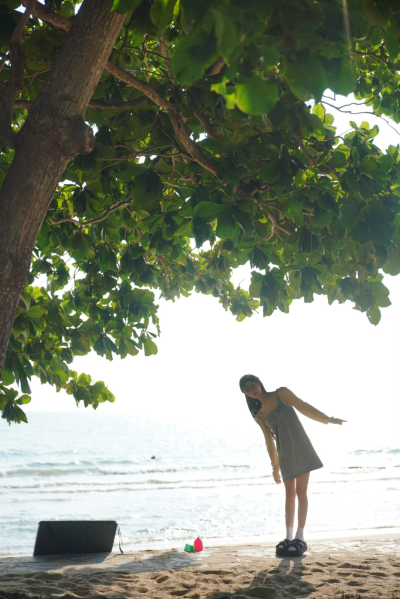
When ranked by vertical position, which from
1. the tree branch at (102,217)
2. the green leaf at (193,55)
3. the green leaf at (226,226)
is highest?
the tree branch at (102,217)

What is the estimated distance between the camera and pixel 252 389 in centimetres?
429

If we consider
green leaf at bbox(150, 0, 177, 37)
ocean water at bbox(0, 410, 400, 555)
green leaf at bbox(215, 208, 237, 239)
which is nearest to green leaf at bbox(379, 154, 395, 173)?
green leaf at bbox(215, 208, 237, 239)

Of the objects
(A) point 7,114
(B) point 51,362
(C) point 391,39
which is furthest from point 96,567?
(C) point 391,39

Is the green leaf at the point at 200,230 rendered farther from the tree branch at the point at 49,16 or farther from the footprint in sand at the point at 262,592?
the footprint in sand at the point at 262,592

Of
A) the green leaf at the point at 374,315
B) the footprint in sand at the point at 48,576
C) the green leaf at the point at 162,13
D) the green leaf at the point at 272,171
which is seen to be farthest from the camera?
the footprint in sand at the point at 48,576

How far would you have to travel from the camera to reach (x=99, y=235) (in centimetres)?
419

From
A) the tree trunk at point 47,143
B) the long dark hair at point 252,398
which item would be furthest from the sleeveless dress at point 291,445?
the tree trunk at point 47,143

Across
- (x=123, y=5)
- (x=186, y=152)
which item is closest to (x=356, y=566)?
(x=186, y=152)

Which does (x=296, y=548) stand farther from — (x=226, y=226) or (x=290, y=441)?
(x=226, y=226)

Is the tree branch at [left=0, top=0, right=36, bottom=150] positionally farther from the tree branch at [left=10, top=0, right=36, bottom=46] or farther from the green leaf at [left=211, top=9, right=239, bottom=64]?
the green leaf at [left=211, top=9, right=239, bottom=64]

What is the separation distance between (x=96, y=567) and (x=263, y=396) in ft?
6.34

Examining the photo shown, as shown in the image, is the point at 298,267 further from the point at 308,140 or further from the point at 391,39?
the point at 391,39

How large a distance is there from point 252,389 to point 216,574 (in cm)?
148

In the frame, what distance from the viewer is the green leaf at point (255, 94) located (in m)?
1.15
